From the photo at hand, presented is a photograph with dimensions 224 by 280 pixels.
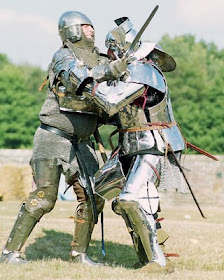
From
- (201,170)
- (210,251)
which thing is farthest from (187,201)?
(210,251)

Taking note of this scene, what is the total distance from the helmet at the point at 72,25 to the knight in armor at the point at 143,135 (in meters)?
0.44

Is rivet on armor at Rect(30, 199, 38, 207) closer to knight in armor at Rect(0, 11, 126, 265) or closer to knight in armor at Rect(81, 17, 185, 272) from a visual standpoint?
knight in armor at Rect(0, 11, 126, 265)

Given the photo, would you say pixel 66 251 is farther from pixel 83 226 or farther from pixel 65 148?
pixel 65 148

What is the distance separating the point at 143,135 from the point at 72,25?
1.34 m

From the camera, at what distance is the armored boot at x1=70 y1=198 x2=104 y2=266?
783 cm

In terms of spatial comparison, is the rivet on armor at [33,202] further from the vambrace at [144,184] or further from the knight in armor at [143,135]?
the vambrace at [144,184]

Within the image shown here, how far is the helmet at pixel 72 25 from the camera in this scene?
7660mm

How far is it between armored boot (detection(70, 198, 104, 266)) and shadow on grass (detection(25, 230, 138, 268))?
0.30 meters

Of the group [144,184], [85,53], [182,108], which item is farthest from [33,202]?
[182,108]

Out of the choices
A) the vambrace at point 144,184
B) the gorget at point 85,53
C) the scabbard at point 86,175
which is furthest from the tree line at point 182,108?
the vambrace at point 144,184

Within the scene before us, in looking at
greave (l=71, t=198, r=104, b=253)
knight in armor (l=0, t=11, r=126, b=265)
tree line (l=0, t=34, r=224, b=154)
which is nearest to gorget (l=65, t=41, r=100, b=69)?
knight in armor (l=0, t=11, r=126, b=265)

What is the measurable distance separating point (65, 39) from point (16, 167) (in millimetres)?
14726

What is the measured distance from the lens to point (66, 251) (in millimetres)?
8758

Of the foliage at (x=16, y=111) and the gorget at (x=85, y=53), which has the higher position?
the gorget at (x=85, y=53)
